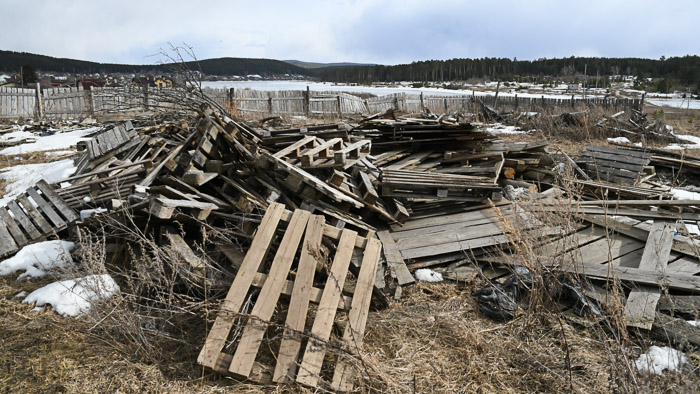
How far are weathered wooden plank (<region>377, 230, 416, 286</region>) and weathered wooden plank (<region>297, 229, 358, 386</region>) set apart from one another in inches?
35.7

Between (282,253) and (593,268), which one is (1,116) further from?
(593,268)

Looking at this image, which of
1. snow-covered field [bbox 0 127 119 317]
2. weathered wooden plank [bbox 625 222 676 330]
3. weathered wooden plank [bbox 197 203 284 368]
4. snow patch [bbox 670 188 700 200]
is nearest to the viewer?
weathered wooden plank [bbox 197 203 284 368]

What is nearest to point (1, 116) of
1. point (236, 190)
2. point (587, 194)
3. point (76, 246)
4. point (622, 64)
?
point (76, 246)

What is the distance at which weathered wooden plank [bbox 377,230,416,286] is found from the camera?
13.6 feet

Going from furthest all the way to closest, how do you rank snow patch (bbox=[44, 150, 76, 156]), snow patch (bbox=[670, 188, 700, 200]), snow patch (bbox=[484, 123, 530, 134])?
snow patch (bbox=[484, 123, 530, 134])
snow patch (bbox=[44, 150, 76, 156])
snow patch (bbox=[670, 188, 700, 200])

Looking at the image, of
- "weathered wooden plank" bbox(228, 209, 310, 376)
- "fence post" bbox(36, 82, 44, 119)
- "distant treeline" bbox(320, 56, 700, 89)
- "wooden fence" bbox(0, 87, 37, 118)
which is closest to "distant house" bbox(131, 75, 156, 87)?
"weathered wooden plank" bbox(228, 209, 310, 376)

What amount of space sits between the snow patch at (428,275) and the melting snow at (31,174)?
714cm

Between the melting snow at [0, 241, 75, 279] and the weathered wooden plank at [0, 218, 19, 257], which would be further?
the weathered wooden plank at [0, 218, 19, 257]

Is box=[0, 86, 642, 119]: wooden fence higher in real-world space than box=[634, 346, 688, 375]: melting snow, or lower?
higher

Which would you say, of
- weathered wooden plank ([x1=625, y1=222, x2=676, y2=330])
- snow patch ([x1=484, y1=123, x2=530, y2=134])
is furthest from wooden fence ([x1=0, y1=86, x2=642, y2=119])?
weathered wooden plank ([x1=625, y1=222, x2=676, y2=330])

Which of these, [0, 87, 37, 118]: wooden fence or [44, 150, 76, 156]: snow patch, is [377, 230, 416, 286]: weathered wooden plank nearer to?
[44, 150, 76, 156]: snow patch

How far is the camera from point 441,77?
60344 mm

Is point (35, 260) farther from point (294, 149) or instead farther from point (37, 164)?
point (37, 164)

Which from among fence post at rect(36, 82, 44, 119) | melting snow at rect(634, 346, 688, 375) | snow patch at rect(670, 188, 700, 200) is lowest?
melting snow at rect(634, 346, 688, 375)
